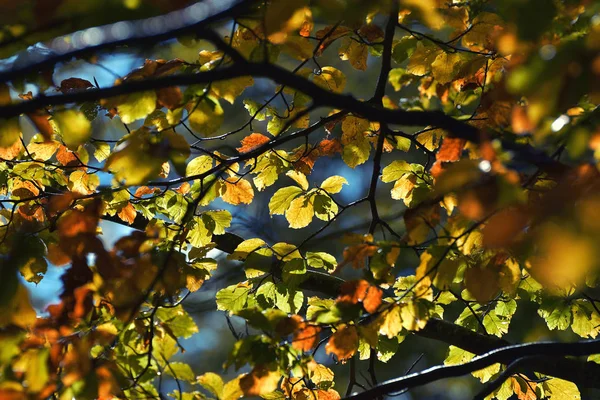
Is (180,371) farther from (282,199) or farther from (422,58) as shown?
(422,58)

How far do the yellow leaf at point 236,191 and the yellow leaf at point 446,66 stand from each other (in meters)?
0.77

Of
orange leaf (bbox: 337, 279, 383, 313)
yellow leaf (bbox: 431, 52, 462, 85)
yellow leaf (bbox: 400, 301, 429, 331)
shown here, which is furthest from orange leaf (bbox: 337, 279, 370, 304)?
yellow leaf (bbox: 431, 52, 462, 85)

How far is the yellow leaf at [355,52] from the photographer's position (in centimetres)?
221

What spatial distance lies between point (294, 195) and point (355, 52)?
1.88 ft

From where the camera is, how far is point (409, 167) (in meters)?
2.08

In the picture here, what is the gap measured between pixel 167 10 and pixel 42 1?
169mm

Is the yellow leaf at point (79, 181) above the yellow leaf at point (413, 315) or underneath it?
above

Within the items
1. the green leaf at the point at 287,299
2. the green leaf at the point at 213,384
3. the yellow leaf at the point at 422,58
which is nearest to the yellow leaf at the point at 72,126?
the green leaf at the point at 213,384

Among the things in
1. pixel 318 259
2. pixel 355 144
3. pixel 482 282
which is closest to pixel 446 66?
pixel 355 144

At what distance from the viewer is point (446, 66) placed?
2.03 meters

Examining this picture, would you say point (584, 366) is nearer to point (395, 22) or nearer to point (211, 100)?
point (395, 22)

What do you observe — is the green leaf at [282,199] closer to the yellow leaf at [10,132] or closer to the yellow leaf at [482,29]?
the yellow leaf at [482,29]

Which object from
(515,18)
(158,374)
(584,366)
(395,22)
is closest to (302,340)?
(158,374)

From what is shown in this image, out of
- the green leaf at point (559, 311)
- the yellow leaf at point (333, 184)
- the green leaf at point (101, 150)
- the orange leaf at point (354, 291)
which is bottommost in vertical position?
the orange leaf at point (354, 291)
